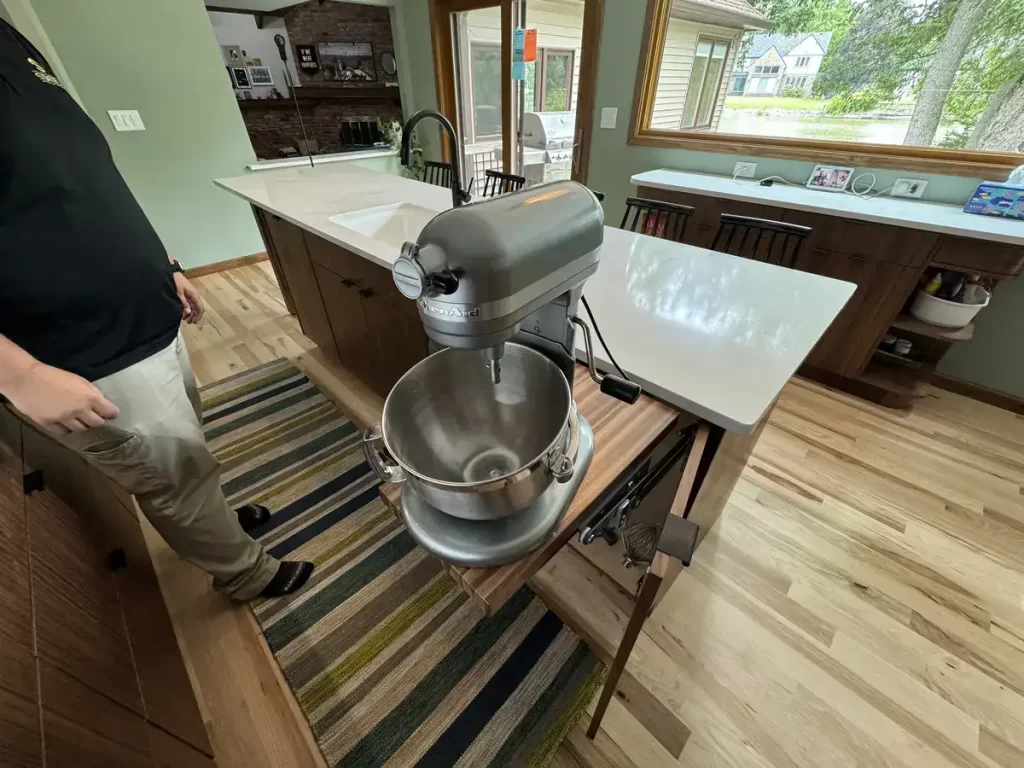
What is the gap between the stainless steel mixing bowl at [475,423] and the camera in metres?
0.52

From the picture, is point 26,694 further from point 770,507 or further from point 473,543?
point 770,507

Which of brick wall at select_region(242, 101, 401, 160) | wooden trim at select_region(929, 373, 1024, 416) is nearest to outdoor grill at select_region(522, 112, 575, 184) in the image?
brick wall at select_region(242, 101, 401, 160)

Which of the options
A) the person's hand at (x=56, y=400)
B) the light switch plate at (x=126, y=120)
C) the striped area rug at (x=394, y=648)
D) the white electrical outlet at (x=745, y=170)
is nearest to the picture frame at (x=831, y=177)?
the white electrical outlet at (x=745, y=170)

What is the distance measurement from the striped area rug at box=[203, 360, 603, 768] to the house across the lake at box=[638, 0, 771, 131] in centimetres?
290

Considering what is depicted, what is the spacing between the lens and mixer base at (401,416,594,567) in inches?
20.2

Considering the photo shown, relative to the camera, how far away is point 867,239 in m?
1.82

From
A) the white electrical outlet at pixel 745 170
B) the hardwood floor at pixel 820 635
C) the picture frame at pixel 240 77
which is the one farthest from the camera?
the picture frame at pixel 240 77

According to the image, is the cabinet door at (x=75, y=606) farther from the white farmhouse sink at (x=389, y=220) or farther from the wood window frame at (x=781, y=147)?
the wood window frame at (x=781, y=147)

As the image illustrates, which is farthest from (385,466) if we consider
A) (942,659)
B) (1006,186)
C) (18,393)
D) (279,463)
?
(1006,186)

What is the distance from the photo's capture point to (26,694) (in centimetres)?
51

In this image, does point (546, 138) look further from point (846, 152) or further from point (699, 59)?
point (846, 152)

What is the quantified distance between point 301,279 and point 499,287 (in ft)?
6.38

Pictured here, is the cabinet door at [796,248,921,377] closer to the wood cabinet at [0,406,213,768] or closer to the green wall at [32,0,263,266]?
the wood cabinet at [0,406,213,768]

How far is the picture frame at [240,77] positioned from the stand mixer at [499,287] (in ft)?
15.1
